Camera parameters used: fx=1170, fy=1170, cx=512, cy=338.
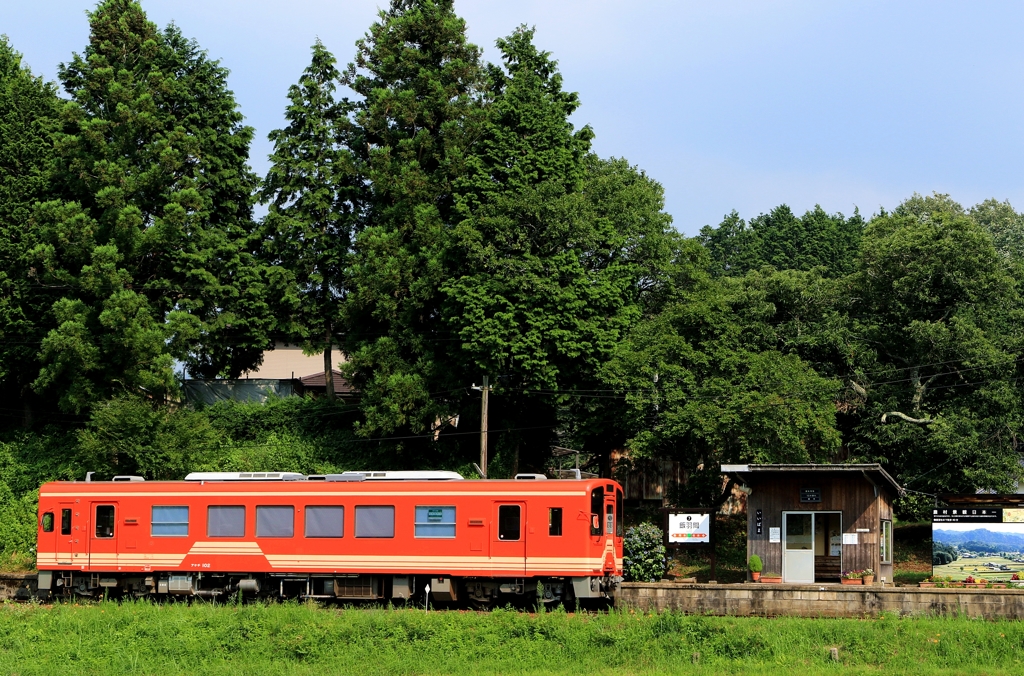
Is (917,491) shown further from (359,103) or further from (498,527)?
(359,103)

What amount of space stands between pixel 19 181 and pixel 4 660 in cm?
2826

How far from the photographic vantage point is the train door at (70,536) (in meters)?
28.4

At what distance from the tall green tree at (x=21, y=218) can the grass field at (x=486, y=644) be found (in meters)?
22.9

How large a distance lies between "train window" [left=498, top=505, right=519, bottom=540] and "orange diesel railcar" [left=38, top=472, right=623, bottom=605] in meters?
0.03

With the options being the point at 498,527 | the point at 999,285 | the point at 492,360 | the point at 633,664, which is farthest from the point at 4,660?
the point at 999,285

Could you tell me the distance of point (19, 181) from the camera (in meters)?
46.0

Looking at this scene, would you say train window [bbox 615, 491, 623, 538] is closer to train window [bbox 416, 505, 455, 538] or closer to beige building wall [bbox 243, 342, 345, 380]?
train window [bbox 416, 505, 455, 538]

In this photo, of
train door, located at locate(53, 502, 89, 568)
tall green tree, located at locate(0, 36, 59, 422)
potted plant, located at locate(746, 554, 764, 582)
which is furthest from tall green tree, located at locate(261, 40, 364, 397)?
potted plant, located at locate(746, 554, 764, 582)

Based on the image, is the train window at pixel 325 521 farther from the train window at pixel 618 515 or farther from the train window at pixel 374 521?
the train window at pixel 618 515

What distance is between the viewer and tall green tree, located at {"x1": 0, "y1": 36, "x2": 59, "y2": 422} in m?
44.6

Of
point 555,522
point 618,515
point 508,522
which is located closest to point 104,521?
point 508,522

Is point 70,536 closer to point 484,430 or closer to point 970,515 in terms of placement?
point 484,430

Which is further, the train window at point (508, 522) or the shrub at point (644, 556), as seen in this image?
the shrub at point (644, 556)

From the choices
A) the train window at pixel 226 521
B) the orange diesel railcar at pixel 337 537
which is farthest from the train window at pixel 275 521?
the train window at pixel 226 521
